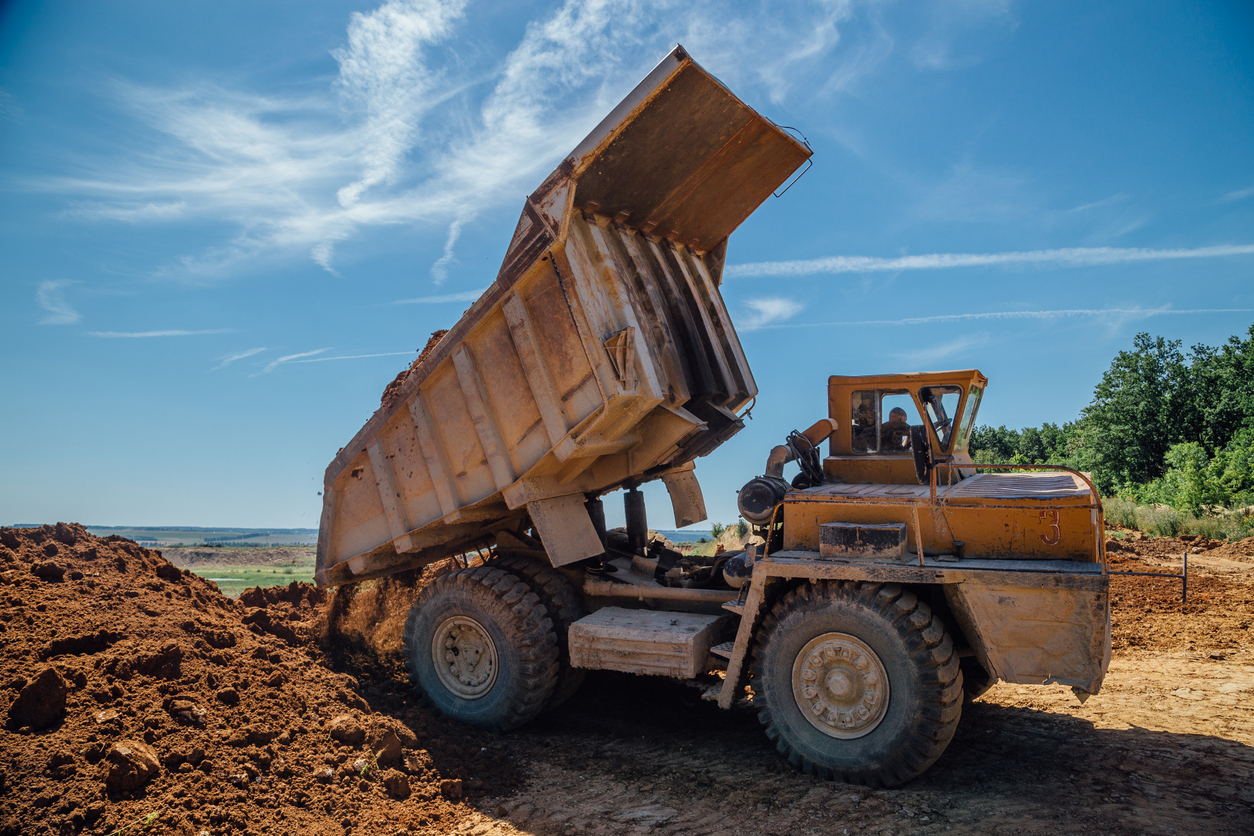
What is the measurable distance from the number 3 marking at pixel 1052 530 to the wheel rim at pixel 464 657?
4.21 metres

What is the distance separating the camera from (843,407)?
6020mm

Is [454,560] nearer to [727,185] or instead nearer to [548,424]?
[548,424]

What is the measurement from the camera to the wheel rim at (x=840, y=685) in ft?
15.7

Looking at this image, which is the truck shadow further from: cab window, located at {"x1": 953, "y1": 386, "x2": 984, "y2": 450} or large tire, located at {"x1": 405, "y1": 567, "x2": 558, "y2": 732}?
cab window, located at {"x1": 953, "y1": 386, "x2": 984, "y2": 450}

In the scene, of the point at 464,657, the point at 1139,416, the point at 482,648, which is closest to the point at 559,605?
the point at 482,648

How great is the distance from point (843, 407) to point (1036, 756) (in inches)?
110

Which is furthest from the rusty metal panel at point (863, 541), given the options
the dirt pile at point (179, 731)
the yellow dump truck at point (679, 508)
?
the dirt pile at point (179, 731)

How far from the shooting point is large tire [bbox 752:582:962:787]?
15.2 feet

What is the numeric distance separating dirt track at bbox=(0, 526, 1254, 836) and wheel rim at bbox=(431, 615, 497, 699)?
357mm

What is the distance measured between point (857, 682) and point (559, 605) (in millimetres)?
2611

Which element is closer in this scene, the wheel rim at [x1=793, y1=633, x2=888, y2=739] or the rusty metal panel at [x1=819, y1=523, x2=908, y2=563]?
the wheel rim at [x1=793, y1=633, x2=888, y2=739]

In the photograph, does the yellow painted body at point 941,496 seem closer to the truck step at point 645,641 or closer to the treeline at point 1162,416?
the truck step at point 645,641

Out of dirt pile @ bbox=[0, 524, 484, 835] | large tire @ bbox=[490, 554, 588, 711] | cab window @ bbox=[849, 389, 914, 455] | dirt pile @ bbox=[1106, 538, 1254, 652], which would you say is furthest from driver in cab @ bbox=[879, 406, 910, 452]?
dirt pile @ bbox=[0, 524, 484, 835]

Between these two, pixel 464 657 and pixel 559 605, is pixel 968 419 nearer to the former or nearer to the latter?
pixel 559 605
